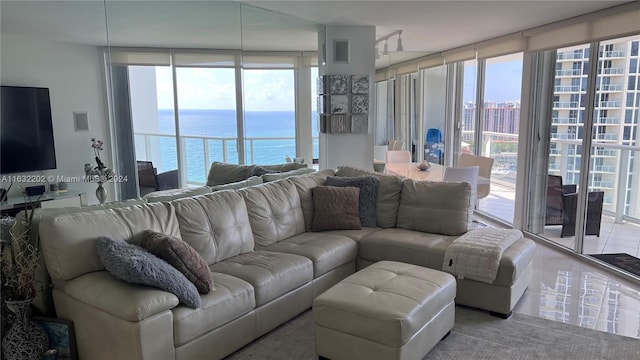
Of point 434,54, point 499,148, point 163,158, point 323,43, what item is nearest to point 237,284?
point 163,158

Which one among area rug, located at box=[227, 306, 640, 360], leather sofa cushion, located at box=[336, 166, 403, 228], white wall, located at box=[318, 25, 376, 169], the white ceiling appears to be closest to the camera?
area rug, located at box=[227, 306, 640, 360]

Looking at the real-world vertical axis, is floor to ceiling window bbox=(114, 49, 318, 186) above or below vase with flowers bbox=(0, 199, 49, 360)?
above

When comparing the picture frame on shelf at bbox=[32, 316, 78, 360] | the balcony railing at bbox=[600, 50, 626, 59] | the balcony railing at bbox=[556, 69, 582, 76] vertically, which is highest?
the balcony railing at bbox=[600, 50, 626, 59]

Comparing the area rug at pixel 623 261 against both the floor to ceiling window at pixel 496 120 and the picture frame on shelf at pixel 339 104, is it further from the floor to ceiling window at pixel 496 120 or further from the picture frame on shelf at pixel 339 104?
the picture frame on shelf at pixel 339 104

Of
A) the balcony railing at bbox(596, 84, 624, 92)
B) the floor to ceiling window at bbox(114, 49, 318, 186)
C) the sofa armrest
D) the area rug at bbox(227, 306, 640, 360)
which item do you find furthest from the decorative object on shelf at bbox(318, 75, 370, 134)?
the sofa armrest

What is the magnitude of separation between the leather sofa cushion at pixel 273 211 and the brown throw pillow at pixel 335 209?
16 centimetres

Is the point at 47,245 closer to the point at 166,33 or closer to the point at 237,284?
the point at 237,284

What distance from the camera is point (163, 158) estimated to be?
12.5ft

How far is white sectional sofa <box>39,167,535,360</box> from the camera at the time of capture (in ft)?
7.39

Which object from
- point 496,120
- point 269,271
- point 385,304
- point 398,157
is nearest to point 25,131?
point 269,271

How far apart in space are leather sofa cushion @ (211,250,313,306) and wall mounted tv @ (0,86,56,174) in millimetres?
1467

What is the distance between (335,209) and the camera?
392cm

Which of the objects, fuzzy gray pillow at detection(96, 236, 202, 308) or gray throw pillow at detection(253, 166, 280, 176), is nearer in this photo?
fuzzy gray pillow at detection(96, 236, 202, 308)

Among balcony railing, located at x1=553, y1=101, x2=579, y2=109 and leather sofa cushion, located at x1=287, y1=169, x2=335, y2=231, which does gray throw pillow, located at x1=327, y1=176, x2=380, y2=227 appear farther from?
balcony railing, located at x1=553, y1=101, x2=579, y2=109
